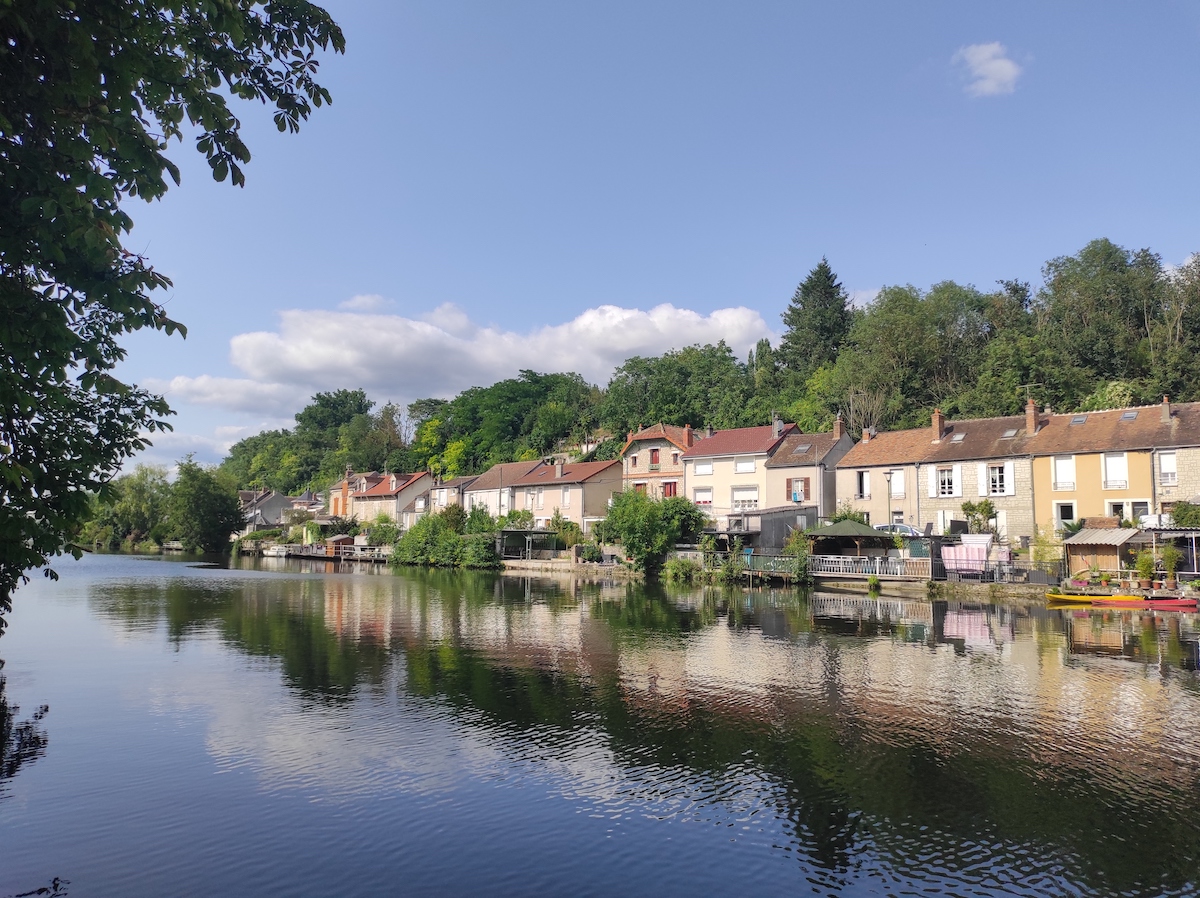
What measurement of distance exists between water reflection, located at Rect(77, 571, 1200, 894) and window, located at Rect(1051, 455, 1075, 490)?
40.1 feet

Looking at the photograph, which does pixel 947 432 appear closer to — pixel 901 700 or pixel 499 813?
pixel 901 700

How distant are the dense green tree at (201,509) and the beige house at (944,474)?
72397mm

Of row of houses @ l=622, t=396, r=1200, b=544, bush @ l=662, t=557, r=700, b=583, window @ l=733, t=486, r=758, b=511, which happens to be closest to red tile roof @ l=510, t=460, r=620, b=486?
row of houses @ l=622, t=396, r=1200, b=544

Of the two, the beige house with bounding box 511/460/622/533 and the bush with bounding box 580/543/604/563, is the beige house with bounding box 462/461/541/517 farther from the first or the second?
the bush with bounding box 580/543/604/563

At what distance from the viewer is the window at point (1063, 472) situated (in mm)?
40188

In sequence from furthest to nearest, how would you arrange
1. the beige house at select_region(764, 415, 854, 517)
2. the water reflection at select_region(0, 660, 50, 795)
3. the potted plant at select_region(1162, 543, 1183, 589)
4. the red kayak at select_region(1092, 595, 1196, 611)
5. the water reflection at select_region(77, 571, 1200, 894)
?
the beige house at select_region(764, 415, 854, 517) → the potted plant at select_region(1162, 543, 1183, 589) → the red kayak at select_region(1092, 595, 1196, 611) → the water reflection at select_region(0, 660, 50, 795) → the water reflection at select_region(77, 571, 1200, 894)

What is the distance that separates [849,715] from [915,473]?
3401 cm

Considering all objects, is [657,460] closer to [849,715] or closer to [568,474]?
[568,474]

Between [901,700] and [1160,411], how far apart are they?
1280 inches

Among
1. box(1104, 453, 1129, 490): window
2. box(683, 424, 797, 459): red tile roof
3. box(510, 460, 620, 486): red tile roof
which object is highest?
box(683, 424, 797, 459): red tile roof

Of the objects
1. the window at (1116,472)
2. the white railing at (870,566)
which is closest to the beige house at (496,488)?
the white railing at (870,566)

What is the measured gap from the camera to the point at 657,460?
6134cm

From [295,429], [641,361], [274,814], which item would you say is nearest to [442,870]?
[274,814]

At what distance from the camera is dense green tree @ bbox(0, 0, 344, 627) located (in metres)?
5.91
